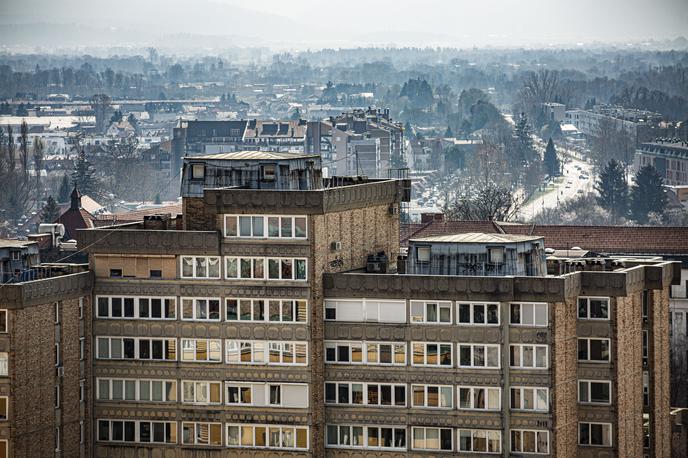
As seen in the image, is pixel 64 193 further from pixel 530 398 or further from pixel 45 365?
pixel 530 398

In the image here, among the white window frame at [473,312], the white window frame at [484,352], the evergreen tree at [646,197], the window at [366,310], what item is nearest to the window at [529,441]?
the white window frame at [484,352]

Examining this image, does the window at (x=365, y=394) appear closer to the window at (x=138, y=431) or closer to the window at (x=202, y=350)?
the window at (x=202, y=350)

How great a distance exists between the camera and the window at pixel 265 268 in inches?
2367

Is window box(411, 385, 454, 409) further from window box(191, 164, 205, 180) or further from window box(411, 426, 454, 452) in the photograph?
window box(191, 164, 205, 180)

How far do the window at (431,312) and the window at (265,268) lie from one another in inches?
106

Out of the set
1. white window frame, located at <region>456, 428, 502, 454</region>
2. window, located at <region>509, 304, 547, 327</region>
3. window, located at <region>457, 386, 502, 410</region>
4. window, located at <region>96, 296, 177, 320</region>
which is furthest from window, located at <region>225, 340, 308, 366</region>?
window, located at <region>509, 304, 547, 327</region>

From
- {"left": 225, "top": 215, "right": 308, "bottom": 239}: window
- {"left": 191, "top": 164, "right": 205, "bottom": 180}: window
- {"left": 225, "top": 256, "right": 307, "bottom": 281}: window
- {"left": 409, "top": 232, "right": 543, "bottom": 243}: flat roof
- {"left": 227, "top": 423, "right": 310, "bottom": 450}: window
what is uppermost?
{"left": 191, "top": 164, "right": 205, "bottom": 180}: window

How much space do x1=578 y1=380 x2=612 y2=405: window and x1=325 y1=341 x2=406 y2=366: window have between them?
13.8 ft

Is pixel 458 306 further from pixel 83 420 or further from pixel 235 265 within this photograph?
pixel 83 420

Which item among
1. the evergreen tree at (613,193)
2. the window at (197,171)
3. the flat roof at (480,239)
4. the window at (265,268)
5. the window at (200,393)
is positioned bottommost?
the evergreen tree at (613,193)

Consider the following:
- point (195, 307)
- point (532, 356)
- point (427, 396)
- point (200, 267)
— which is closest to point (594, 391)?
point (532, 356)

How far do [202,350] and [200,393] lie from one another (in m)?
1.02

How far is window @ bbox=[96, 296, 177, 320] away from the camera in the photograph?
60750mm

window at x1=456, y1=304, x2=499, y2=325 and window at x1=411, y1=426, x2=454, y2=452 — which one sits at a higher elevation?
window at x1=456, y1=304, x2=499, y2=325
